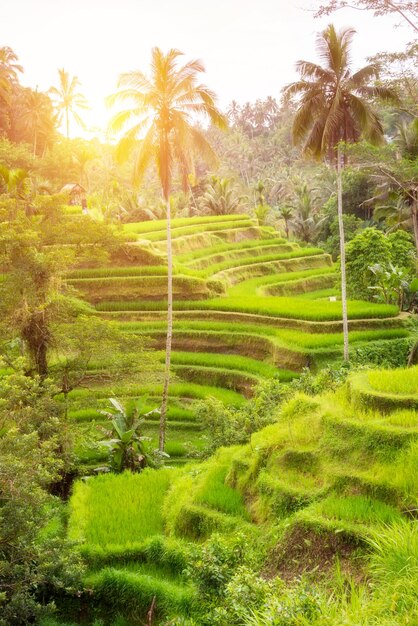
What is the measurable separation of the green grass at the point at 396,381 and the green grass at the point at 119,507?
4357mm

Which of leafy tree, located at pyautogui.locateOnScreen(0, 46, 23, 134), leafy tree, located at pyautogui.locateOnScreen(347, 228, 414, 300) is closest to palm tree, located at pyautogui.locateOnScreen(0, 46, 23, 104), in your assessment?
leafy tree, located at pyautogui.locateOnScreen(0, 46, 23, 134)

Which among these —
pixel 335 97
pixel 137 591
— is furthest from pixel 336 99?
pixel 137 591

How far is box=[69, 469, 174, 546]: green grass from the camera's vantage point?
1045 centimetres

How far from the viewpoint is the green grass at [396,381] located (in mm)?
9469

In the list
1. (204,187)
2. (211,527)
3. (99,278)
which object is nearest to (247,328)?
(99,278)

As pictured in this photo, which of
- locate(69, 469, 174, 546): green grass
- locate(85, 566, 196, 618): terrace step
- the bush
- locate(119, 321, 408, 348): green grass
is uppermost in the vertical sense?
locate(119, 321, 408, 348): green grass

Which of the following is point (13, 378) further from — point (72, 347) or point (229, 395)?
point (229, 395)

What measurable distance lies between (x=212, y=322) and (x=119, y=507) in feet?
40.1

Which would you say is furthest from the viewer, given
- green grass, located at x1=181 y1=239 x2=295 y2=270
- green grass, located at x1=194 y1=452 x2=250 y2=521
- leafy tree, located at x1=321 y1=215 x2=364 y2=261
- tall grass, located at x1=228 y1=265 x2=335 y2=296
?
leafy tree, located at x1=321 y1=215 x2=364 y2=261

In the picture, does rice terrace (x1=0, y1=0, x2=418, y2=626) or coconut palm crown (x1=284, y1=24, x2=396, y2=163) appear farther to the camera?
coconut palm crown (x1=284, y1=24, x2=396, y2=163)

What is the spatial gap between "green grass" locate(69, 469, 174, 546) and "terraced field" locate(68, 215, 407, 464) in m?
2.72

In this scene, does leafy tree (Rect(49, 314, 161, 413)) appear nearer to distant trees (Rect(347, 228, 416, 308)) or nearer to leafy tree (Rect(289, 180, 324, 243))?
distant trees (Rect(347, 228, 416, 308))

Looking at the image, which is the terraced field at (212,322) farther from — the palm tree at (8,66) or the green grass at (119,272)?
the palm tree at (8,66)

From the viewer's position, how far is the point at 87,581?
923cm
